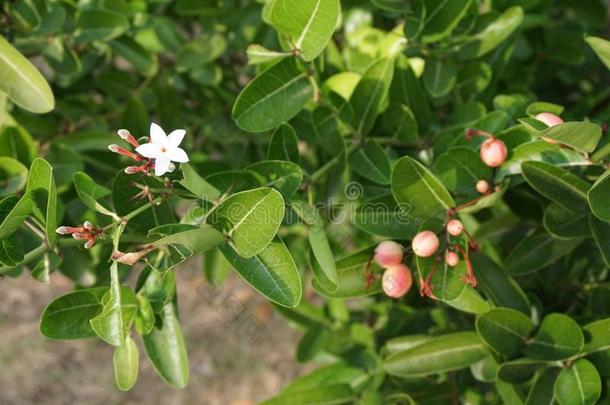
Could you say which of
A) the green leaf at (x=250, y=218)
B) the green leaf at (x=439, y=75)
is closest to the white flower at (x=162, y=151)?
the green leaf at (x=250, y=218)

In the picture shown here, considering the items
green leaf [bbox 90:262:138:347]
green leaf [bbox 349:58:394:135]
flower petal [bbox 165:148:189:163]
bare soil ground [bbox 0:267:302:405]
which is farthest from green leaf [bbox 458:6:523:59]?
bare soil ground [bbox 0:267:302:405]

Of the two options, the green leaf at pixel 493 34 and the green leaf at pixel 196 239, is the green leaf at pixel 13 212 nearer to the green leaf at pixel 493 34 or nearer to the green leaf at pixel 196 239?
the green leaf at pixel 196 239

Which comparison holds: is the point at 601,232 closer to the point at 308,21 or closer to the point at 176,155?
the point at 308,21

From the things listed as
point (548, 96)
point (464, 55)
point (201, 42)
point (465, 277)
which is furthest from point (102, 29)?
point (548, 96)

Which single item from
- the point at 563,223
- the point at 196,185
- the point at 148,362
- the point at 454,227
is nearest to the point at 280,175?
the point at 196,185

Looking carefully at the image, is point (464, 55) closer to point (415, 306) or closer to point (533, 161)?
point (533, 161)

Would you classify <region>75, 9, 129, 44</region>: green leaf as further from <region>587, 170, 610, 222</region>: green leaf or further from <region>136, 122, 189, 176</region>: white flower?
<region>587, 170, 610, 222</region>: green leaf

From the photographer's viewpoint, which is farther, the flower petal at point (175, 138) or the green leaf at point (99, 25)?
the green leaf at point (99, 25)
